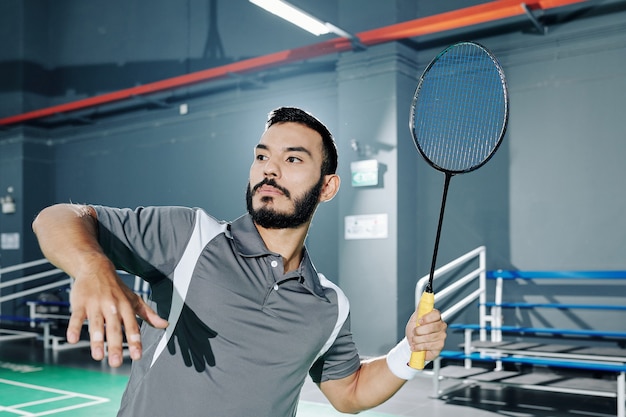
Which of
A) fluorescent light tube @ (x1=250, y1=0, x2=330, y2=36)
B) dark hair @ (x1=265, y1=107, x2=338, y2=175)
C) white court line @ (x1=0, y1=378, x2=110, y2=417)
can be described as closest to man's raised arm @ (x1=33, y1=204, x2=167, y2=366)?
dark hair @ (x1=265, y1=107, x2=338, y2=175)

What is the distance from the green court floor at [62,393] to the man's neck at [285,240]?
3127 millimetres

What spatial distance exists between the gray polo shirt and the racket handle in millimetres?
270

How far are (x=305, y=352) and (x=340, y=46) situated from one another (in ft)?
17.6

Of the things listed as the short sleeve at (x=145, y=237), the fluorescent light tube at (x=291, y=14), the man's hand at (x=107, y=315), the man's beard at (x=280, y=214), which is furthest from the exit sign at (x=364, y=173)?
the man's hand at (x=107, y=315)

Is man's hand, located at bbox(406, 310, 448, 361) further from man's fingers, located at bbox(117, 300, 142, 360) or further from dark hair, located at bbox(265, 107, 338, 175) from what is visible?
man's fingers, located at bbox(117, 300, 142, 360)

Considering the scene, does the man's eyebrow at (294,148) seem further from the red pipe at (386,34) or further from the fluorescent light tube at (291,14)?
the red pipe at (386,34)

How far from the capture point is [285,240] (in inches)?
67.6

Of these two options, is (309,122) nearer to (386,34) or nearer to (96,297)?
(96,297)

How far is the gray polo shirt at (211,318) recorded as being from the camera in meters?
1.44

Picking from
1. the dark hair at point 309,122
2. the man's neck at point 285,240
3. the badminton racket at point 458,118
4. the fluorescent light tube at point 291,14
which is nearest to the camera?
the man's neck at point 285,240

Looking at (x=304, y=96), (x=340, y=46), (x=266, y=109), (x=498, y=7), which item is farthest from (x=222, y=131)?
(x=498, y=7)

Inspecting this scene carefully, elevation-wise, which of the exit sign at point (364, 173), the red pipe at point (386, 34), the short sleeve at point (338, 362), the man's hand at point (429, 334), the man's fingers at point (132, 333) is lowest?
the short sleeve at point (338, 362)

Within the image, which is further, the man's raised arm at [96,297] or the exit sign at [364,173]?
the exit sign at [364,173]

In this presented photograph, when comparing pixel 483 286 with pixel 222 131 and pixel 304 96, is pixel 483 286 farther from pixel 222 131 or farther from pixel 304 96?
pixel 222 131
